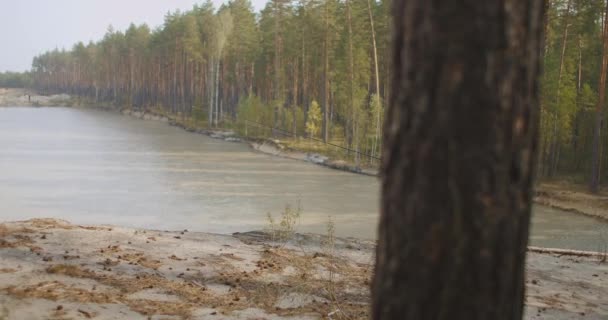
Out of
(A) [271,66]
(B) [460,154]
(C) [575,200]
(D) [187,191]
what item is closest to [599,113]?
(C) [575,200]

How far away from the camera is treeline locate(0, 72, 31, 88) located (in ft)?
531

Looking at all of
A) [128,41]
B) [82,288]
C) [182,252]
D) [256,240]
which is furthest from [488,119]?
[128,41]

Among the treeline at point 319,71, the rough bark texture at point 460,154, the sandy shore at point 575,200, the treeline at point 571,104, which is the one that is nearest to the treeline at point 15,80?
the treeline at point 319,71

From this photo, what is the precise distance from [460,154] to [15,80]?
7336 inches

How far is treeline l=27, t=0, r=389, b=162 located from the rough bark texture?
86.9 feet

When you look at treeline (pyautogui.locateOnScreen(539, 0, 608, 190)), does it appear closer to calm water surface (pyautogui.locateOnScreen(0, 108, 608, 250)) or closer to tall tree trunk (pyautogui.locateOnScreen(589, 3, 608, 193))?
tall tree trunk (pyautogui.locateOnScreen(589, 3, 608, 193))

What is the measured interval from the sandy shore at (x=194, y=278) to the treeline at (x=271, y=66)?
19.3 metres

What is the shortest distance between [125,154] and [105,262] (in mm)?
27428

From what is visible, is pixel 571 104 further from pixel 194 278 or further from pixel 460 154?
pixel 460 154

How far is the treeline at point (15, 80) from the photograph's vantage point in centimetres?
16175

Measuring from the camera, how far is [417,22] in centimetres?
160

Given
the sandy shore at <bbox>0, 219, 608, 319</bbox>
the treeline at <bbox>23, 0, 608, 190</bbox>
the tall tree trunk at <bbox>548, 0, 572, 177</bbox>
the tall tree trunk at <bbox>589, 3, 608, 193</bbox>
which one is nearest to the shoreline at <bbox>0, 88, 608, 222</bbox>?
the tall tree trunk at <bbox>589, 3, 608, 193</bbox>

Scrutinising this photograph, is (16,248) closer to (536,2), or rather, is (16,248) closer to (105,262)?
(105,262)

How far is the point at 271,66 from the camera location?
53.4 metres
